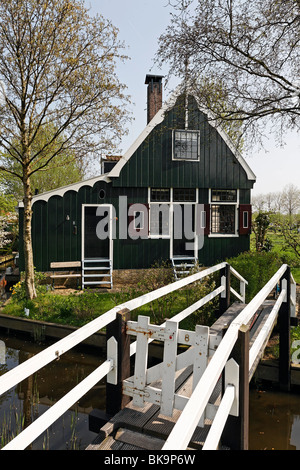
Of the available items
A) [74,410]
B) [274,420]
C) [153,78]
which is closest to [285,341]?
[274,420]

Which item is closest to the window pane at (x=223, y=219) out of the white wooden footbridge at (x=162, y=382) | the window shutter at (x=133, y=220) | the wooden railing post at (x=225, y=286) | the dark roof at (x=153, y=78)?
the window shutter at (x=133, y=220)

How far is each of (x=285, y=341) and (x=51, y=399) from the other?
13.7 ft

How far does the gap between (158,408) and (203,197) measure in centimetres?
1025

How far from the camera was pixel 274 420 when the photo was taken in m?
4.98

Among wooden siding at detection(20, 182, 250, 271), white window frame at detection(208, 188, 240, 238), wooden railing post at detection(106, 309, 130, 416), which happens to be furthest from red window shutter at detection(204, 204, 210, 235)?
wooden railing post at detection(106, 309, 130, 416)

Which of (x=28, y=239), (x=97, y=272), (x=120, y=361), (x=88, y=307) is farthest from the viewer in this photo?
(x=97, y=272)

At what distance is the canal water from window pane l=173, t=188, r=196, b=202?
23.4 feet

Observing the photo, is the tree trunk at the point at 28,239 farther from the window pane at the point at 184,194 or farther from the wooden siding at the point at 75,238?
the window pane at the point at 184,194

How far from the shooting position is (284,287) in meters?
5.93

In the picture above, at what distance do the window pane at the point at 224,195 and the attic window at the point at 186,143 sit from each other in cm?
152

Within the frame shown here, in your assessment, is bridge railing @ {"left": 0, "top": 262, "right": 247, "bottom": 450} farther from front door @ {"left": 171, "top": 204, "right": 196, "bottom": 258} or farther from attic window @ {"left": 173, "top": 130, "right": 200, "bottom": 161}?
attic window @ {"left": 173, "top": 130, "right": 200, "bottom": 161}

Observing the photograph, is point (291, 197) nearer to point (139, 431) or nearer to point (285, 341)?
point (285, 341)

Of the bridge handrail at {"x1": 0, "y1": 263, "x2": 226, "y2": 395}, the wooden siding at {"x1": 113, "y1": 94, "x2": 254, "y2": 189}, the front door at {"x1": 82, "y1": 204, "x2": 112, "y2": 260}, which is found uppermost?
the wooden siding at {"x1": 113, "y1": 94, "x2": 254, "y2": 189}

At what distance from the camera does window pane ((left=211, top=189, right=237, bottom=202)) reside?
12820 millimetres
